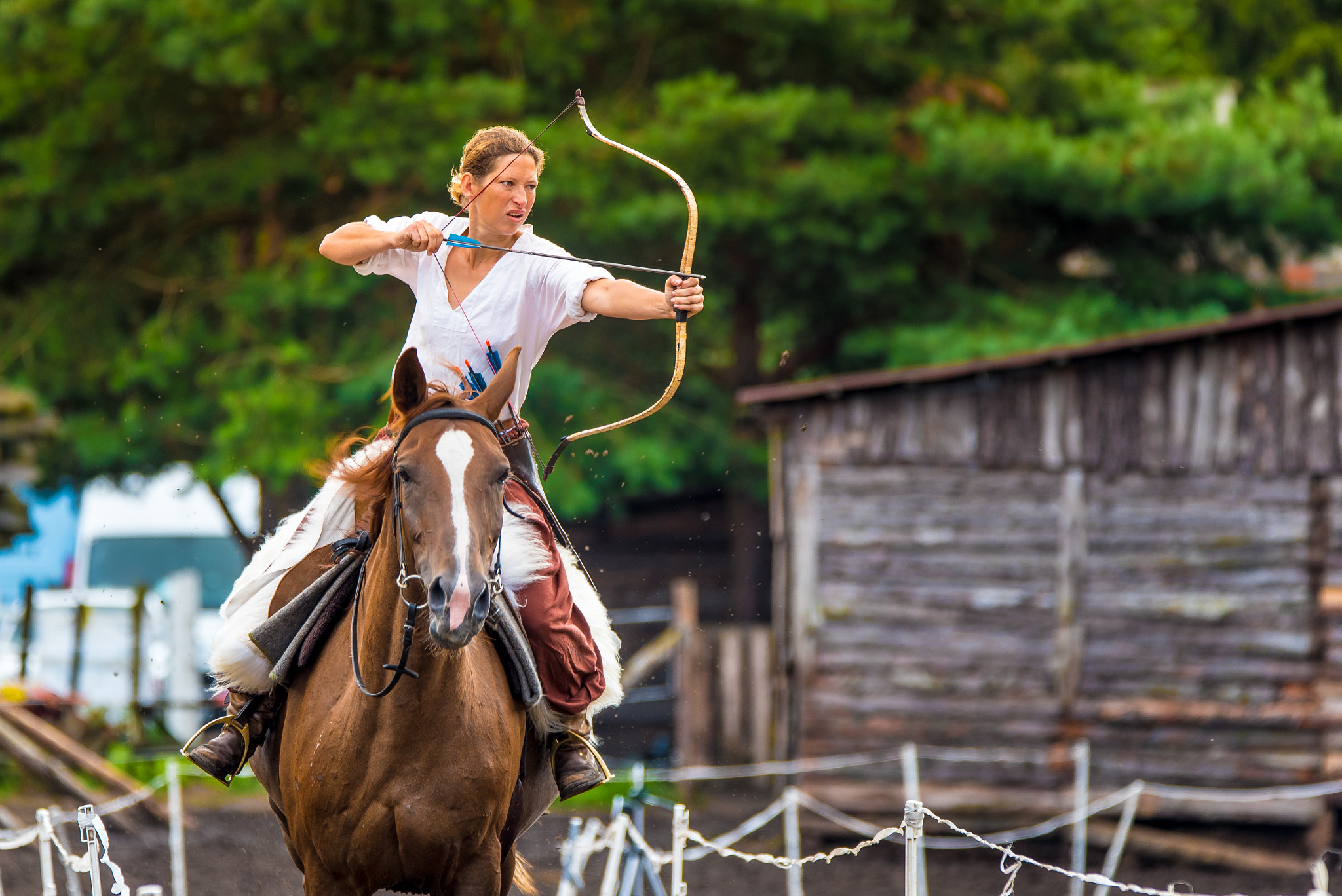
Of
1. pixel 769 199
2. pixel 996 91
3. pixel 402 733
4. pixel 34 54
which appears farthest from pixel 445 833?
pixel 34 54

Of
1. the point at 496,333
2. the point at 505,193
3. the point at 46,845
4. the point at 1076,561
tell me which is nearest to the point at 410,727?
the point at 496,333

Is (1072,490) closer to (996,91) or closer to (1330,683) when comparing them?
(1330,683)

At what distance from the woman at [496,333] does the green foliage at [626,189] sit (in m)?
8.48

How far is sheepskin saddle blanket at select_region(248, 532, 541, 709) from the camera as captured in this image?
3990mm

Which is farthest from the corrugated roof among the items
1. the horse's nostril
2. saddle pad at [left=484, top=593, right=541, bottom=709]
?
the horse's nostril

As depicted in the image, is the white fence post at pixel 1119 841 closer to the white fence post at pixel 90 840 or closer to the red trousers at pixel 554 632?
the red trousers at pixel 554 632

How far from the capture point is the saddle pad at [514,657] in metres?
3.99

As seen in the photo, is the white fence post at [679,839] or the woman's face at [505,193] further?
the white fence post at [679,839]

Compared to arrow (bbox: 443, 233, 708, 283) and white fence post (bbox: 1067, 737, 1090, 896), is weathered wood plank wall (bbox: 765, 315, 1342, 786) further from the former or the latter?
arrow (bbox: 443, 233, 708, 283)

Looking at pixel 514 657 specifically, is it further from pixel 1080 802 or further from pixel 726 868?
pixel 1080 802

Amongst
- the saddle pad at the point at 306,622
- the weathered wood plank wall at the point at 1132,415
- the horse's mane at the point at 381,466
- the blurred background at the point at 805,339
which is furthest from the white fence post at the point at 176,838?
the weathered wood plank wall at the point at 1132,415

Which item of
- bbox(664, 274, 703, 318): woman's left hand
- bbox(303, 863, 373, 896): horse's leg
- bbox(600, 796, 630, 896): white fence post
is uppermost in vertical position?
bbox(664, 274, 703, 318): woman's left hand

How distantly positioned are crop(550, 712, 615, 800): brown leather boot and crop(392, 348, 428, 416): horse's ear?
1.27m

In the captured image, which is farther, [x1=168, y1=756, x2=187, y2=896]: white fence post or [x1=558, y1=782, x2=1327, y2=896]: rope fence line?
[x1=168, y1=756, x2=187, y2=896]: white fence post
